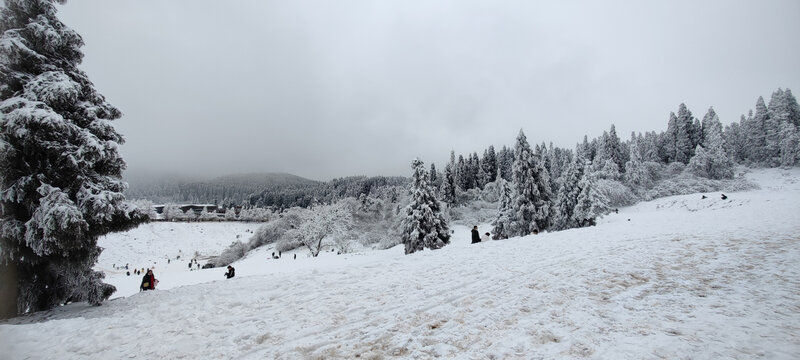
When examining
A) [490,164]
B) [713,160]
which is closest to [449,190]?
[490,164]

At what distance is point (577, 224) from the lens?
3478 cm

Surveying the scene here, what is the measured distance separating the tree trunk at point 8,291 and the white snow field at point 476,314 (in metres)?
0.72

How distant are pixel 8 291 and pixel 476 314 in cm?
1182

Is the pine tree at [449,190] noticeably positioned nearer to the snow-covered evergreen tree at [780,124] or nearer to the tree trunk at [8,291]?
the snow-covered evergreen tree at [780,124]

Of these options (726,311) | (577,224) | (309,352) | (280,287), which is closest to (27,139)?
(280,287)

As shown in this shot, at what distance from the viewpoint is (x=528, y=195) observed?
32188 millimetres

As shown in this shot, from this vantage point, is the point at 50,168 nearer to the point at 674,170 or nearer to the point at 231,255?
the point at 231,255

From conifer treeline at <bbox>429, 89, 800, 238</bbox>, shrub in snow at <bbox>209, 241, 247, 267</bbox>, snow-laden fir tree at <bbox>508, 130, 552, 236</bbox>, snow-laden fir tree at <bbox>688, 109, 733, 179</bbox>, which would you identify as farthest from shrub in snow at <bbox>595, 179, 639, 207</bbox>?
shrub in snow at <bbox>209, 241, 247, 267</bbox>

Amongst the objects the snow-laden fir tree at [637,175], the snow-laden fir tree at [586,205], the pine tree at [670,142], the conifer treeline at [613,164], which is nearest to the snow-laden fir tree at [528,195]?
the conifer treeline at [613,164]

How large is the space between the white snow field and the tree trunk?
72 cm

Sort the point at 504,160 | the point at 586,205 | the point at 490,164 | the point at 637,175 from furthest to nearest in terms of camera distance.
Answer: the point at 504,160
the point at 490,164
the point at 637,175
the point at 586,205

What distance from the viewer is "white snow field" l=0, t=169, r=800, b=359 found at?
15.3ft

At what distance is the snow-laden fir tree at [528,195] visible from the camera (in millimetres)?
31734

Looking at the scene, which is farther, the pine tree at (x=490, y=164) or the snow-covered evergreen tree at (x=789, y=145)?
the pine tree at (x=490, y=164)
